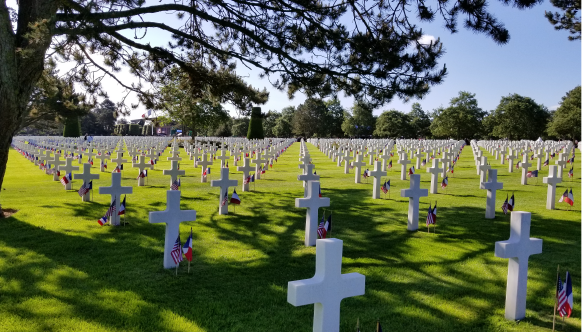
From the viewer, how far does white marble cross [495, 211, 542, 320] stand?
3.50 metres

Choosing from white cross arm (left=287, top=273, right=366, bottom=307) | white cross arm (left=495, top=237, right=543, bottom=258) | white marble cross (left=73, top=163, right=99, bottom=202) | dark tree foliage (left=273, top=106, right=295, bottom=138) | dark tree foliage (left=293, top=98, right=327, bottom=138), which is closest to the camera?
white cross arm (left=287, top=273, right=366, bottom=307)

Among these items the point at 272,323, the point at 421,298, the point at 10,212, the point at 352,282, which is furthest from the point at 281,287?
the point at 10,212

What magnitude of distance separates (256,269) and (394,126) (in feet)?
248

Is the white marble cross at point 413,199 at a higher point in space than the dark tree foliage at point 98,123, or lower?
lower

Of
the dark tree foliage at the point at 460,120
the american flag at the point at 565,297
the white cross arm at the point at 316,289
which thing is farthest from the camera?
the dark tree foliage at the point at 460,120

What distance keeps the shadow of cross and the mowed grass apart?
79cm

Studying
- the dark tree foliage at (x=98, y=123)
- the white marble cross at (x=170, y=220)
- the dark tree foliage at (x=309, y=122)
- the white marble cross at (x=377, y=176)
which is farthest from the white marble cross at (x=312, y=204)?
the dark tree foliage at (x=309, y=122)

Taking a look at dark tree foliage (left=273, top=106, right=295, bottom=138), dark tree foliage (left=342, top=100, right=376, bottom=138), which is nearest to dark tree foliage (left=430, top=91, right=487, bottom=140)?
dark tree foliage (left=342, top=100, right=376, bottom=138)

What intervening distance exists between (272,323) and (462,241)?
376 centimetres

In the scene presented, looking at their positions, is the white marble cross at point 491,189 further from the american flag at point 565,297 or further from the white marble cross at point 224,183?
the white marble cross at point 224,183

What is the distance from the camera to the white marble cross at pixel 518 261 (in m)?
3.50

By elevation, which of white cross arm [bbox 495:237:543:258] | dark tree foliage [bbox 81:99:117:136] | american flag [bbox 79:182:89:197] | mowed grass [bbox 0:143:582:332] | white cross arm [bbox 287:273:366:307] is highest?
dark tree foliage [bbox 81:99:117:136]

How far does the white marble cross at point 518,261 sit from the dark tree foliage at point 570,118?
2128 inches

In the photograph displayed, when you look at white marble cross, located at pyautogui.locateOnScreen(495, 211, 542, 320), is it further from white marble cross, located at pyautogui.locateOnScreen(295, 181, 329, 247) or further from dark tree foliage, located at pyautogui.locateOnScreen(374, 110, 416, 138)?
→ dark tree foliage, located at pyautogui.locateOnScreen(374, 110, 416, 138)
